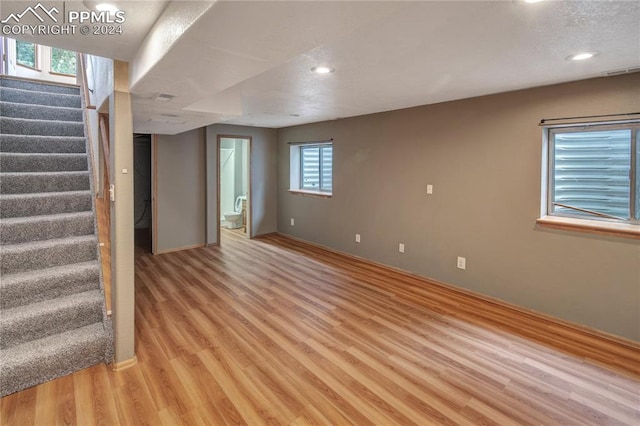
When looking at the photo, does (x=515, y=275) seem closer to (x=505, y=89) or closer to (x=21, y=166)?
(x=505, y=89)

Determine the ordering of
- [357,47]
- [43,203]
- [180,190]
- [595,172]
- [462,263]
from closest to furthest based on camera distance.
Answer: [357,47]
[43,203]
[595,172]
[462,263]
[180,190]

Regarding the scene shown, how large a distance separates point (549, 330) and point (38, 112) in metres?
5.70

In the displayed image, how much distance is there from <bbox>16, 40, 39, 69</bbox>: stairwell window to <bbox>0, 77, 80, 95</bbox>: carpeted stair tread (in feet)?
7.45

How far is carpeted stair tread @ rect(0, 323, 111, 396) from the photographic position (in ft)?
6.69

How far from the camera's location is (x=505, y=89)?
3176 mm

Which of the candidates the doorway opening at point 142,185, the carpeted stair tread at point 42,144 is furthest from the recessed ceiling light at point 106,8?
the doorway opening at point 142,185

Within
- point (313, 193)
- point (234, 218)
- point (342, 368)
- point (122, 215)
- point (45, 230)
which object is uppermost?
point (313, 193)

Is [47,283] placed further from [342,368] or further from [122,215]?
[342,368]

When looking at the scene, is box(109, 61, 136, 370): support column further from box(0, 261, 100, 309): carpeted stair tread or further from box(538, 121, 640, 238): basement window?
box(538, 121, 640, 238): basement window

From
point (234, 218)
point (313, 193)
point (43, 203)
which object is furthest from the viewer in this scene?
point (234, 218)

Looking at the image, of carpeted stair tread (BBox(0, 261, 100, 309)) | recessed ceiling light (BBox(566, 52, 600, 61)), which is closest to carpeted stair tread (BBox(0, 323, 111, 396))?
carpeted stair tread (BBox(0, 261, 100, 309))

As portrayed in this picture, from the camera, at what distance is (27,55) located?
18.7 ft

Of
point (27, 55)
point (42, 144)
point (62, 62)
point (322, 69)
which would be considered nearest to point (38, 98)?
point (42, 144)

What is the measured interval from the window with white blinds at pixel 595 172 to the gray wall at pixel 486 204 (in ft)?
0.71
